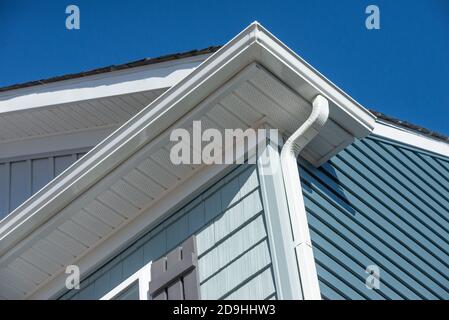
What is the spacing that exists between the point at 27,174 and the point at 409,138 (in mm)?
3512

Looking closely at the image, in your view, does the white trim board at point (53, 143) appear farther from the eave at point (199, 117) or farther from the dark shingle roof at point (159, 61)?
the eave at point (199, 117)

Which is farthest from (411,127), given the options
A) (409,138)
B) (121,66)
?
(121,66)

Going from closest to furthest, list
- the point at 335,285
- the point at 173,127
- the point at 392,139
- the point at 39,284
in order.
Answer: the point at 335,285 → the point at 173,127 → the point at 39,284 → the point at 392,139

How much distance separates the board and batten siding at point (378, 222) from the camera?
23.5ft

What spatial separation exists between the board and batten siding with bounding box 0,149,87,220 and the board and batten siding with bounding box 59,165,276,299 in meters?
1.63

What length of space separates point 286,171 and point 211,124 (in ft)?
2.24

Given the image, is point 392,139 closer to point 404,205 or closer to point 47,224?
point 404,205

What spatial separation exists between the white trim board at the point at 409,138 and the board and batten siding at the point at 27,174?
2615 mm

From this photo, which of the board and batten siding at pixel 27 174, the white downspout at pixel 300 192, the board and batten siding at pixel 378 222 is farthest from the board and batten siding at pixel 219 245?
the board and batten siding at pixel 27 174

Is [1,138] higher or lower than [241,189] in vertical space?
higher

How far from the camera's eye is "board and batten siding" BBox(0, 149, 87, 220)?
947 centimetres

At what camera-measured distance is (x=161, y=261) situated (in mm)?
7535

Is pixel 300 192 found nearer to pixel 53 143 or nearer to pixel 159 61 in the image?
pixel 159 61

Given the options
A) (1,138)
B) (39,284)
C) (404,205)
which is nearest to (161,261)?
(39,284)
